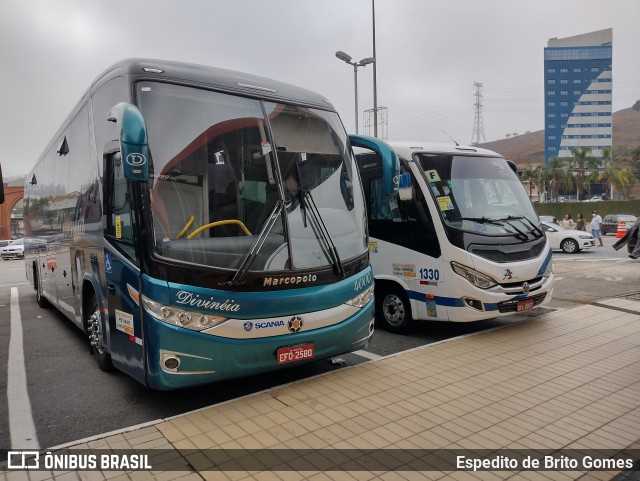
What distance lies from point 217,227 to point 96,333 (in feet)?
8.21

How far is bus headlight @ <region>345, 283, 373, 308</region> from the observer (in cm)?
536

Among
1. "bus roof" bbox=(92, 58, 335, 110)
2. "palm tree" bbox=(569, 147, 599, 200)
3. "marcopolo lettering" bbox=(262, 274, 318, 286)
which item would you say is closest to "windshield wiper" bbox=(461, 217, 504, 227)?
"bus roof" bbox=(92, 58, 335, 110)

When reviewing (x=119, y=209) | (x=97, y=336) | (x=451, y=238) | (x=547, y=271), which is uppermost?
(x=119, y=209)

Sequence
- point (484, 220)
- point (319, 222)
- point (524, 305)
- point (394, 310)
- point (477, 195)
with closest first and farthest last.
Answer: point (319, 222), point (524, 305), point (484, 220), point (477, 195), point (394, 310)

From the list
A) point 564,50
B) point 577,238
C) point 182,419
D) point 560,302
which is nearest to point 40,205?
point 182,419

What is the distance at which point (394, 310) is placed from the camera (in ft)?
25.8

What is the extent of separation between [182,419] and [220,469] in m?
0.94

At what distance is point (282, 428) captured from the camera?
4238 mm

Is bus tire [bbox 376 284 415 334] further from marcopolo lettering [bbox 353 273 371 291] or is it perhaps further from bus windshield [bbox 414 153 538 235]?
marcopolo lettering [bbox 353 273 371 291]

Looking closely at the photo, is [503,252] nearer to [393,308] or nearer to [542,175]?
[393,308]

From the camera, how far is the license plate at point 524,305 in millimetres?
7105

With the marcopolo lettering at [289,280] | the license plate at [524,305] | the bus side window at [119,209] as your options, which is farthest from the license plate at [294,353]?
the license plate at [524,305]

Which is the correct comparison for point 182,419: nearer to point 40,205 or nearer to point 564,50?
point 40,205

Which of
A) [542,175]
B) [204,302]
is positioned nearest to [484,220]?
[204,302]
